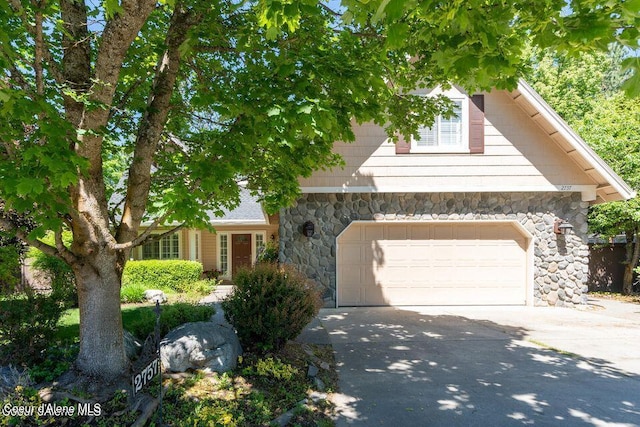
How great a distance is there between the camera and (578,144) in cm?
896

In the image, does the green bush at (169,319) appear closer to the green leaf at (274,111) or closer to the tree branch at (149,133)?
the tree branch at (149,133)

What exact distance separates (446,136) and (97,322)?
28.6 feet

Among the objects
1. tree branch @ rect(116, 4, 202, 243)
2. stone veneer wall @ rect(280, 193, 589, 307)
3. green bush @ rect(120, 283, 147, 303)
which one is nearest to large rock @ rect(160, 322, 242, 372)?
tree branch @ rect(116, 4, 202, 243)

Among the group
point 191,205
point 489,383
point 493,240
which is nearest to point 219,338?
point 191,205

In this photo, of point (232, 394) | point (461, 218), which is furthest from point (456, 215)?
point (232, 394)

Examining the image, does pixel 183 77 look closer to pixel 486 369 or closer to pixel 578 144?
pixel 486 369

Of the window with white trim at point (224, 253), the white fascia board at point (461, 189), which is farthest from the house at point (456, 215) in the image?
the window with white trim at point (224, 253)

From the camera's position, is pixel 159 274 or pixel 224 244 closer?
pixel 159 274

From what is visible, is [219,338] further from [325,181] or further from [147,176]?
[325,181]

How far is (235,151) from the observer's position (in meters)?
4.03

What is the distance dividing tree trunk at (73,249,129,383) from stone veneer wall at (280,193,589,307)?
5607 mm

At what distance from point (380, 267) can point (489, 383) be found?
17.1 feet

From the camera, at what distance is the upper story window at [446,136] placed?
31.5 ft

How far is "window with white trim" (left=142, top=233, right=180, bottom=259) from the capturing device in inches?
591
